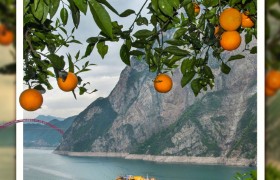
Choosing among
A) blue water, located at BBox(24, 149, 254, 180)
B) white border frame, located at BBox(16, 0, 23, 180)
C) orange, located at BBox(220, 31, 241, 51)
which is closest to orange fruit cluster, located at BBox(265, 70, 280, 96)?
orange, located at BBox(220, 31, 241, 51)

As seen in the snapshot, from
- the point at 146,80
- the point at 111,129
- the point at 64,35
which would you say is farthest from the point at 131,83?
the point at 64,35

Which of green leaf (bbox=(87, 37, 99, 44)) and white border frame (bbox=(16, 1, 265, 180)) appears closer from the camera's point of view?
white border frame (bbox=(16, 1, 265, 180))

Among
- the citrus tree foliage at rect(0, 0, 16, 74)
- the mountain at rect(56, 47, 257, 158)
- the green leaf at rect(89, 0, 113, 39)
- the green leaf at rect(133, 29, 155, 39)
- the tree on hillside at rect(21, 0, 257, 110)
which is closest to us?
the green leaf at rect(89, 0, 113, 39)

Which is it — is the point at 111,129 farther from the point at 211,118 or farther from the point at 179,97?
the point at 211,118

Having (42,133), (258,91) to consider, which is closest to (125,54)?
(258,91)

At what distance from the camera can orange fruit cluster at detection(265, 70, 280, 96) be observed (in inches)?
30.0

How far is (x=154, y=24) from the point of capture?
37.9 inches

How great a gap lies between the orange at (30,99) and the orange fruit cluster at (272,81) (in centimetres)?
41

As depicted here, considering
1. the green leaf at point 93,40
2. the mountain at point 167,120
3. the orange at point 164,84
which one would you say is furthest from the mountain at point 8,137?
the mountain at point 167,120

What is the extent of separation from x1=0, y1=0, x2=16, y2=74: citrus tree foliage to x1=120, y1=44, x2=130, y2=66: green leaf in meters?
0.21

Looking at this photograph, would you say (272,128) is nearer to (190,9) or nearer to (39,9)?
(190,9)

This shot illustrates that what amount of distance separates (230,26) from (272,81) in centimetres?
14

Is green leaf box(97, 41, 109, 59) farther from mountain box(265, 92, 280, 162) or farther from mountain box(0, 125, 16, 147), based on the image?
mountain box(265, 92, 280, 162)

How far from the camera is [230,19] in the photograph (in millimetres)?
816
